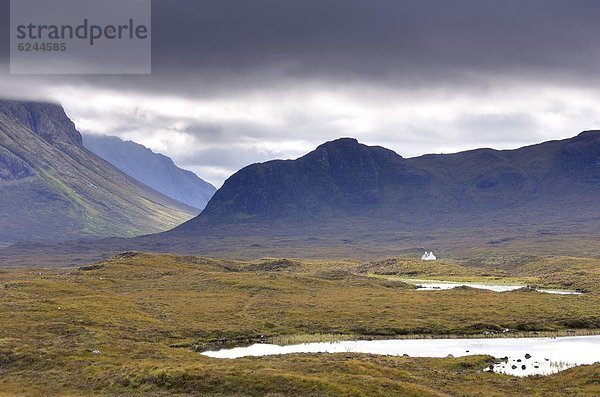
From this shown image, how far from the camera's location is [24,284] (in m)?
147

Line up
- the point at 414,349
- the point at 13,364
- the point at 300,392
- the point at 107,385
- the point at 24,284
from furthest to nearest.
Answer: the point at 24,284 → the point at 414,349 → the point at 13,364 → the point at 107,385 → the point at 300,392

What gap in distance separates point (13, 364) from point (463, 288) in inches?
4939

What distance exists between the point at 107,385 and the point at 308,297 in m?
91.1

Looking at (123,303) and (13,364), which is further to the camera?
(123,303)

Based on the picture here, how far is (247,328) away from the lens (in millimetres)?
108250

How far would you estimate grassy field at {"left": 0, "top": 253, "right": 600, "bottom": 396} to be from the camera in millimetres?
63906

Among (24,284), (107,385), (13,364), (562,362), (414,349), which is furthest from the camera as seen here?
(24,284)

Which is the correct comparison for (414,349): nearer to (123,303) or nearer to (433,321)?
(433,321)

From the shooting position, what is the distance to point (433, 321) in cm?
11550

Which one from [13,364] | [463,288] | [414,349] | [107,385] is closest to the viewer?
[107,385]

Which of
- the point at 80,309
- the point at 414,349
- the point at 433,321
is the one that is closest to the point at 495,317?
the point at 433,321

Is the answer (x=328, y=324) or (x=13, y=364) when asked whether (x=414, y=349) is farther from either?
(x=13, y=364)

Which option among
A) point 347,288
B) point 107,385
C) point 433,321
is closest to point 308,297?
point 347,288

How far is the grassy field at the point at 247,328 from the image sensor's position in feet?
210
